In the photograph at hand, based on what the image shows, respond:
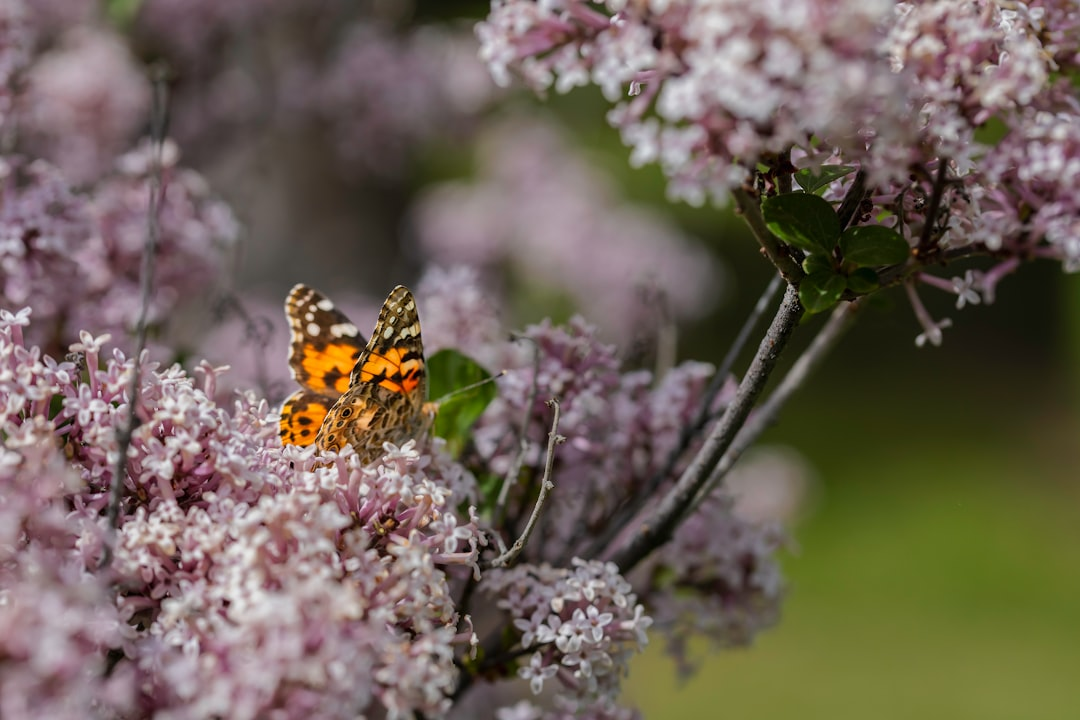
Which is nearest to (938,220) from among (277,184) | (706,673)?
(277,184)

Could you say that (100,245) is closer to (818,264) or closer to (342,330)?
(342,330)

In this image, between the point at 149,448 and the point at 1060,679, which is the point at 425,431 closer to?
the point at 149,448

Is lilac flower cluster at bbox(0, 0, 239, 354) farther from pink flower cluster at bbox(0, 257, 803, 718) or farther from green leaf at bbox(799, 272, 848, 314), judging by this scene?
green leaf at bbox(799, 272, 848, 314)

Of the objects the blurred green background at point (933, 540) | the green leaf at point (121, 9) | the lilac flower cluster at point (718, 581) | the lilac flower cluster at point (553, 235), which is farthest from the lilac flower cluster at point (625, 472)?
the lilac flower cluster at point (553, 235)

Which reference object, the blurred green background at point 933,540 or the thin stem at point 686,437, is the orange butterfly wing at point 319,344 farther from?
the blurred green background at point 933,540

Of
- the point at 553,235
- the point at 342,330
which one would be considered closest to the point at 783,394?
the point at 342,330

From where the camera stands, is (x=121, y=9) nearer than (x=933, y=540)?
Yes
